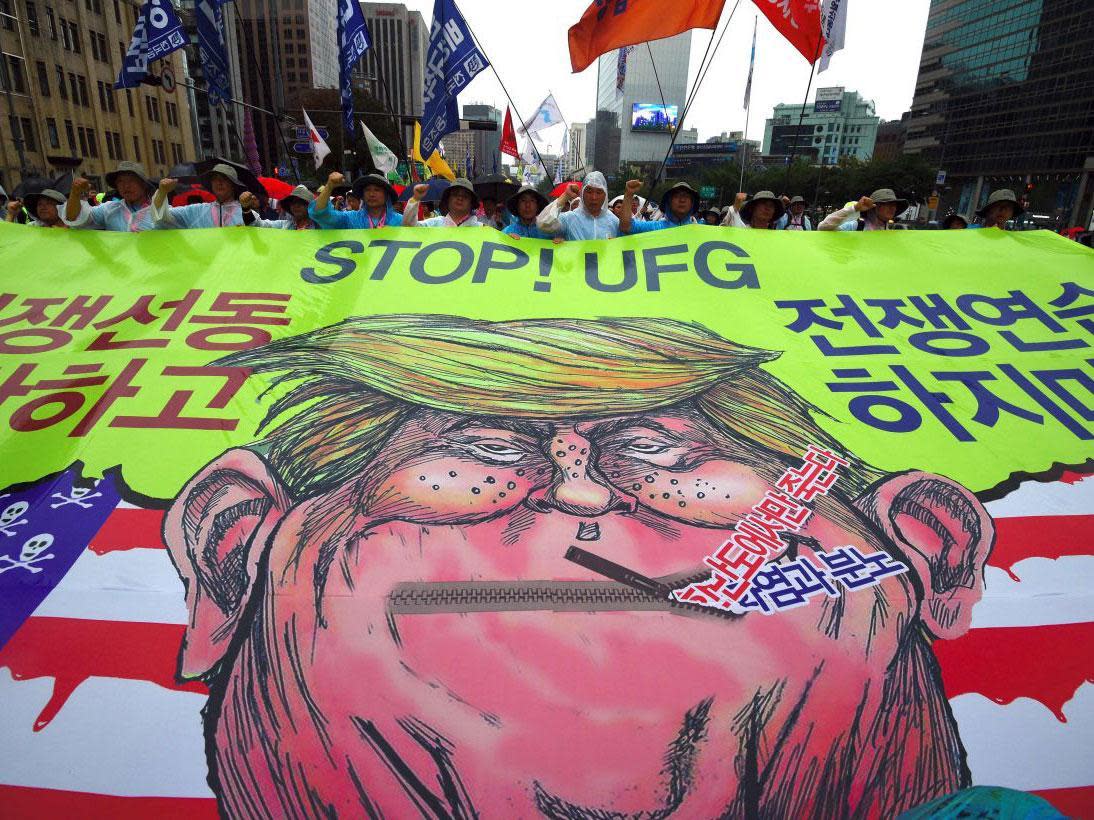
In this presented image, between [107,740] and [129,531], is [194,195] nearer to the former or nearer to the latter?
[129,531]

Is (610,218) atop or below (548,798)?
atop

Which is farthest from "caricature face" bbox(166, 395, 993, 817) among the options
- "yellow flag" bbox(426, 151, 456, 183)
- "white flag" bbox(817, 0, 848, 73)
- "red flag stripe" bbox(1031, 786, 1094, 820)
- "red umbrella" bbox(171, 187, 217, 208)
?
"yellow flag" bbox(426, 151, 456, 183)

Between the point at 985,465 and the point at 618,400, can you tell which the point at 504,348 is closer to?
the point at 618,400

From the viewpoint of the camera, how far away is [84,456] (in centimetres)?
224

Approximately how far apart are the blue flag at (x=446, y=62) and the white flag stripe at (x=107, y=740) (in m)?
5.59

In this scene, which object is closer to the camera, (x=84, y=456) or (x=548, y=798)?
(x=548, y=798)

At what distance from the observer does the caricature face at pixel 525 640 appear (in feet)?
4.98

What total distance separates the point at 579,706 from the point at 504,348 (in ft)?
5.28

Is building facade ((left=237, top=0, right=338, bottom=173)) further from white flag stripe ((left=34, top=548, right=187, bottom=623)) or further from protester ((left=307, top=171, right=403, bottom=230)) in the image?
white flag stripe ((left=34, top=548, right=187, bottom=623))

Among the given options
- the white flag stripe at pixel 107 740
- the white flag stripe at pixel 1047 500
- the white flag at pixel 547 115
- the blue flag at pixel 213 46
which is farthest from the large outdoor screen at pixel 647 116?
the white flag stripe at pixel 107 740

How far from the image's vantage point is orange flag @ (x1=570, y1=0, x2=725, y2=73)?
182 inches

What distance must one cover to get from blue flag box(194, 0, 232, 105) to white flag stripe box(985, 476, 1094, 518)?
8.06 metres

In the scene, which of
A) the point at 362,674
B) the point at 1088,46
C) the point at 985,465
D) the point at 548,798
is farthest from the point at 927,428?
the point at 1088,46

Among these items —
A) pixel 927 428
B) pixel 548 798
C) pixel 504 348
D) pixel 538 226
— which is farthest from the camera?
pixel 538 226
